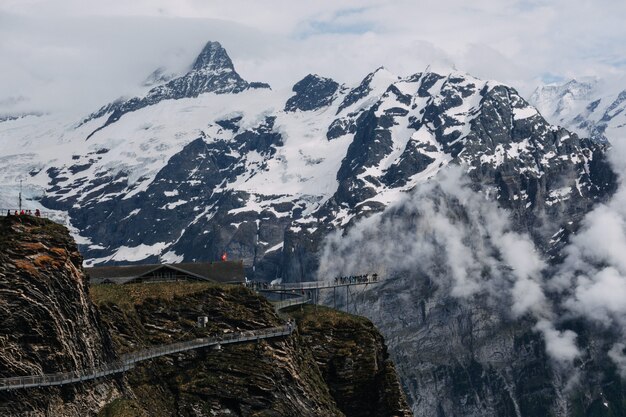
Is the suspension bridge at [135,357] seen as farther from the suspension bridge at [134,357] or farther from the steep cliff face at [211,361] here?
the steep cliff face at [211,361]

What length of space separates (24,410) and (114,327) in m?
30.7

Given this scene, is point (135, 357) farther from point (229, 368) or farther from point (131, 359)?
point (229, 368)

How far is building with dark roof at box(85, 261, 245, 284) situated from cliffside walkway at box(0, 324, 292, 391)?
27.9ft

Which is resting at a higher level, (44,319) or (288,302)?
(44,319)

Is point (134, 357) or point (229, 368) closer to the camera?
point (134, 357)

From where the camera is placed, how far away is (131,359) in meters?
125

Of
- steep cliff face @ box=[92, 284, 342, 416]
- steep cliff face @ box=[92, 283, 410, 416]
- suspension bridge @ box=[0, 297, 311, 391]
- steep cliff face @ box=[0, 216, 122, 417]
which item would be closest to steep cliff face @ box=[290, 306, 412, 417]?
steep cliff face @ box=[92, 283, 410, 416]

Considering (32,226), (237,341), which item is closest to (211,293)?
(237,341)

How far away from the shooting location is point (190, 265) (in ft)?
541

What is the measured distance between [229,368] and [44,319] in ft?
115

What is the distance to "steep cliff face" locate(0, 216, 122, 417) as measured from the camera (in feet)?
335

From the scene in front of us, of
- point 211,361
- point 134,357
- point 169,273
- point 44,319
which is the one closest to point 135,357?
point 134,357

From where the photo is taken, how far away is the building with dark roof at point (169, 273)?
513 ft

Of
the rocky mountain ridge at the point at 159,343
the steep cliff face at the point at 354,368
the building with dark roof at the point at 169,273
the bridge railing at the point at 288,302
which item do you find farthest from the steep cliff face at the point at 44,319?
the bridge railing at the point at 288,302
